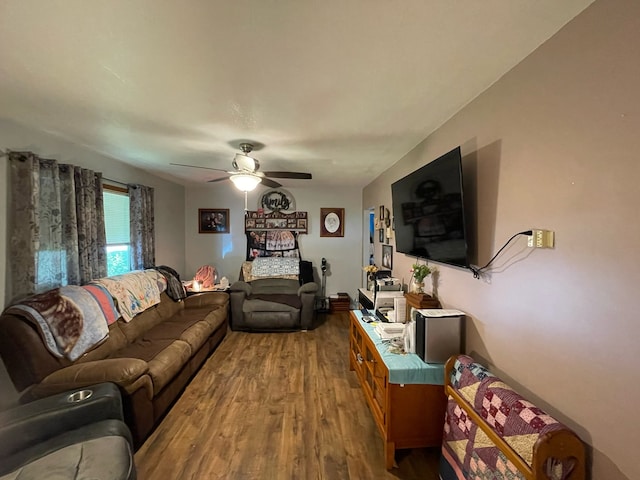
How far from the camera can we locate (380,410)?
1977 mm

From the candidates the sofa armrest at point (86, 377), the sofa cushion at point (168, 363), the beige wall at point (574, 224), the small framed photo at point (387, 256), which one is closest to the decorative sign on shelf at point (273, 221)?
the small framed photo at point (387, 256)

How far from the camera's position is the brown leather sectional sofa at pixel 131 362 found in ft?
5.96

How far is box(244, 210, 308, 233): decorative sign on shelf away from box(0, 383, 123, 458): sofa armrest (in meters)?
3.63

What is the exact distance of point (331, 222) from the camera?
17.6ft

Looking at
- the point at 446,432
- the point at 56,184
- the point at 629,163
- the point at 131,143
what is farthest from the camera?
the point at 131,143

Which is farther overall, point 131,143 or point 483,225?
point 131,143

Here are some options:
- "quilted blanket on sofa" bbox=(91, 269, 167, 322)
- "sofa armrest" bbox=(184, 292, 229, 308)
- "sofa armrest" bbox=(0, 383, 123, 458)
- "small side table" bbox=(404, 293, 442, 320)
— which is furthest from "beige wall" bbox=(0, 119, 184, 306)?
"small side table" bbox=(404, 293, 442, 320)

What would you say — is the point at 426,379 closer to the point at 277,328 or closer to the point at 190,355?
the point at 190,355

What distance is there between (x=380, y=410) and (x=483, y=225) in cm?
145

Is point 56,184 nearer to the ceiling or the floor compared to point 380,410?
nearer to the ceiling

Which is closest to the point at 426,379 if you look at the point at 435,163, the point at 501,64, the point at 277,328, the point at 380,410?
the point at 380,410

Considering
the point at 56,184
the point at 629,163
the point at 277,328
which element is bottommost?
the point at 277,328

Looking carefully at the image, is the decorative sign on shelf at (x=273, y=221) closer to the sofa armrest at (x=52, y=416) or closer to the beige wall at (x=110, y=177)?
the beige wall at (x=110, y=177)

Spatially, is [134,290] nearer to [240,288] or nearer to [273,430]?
[240,288]
